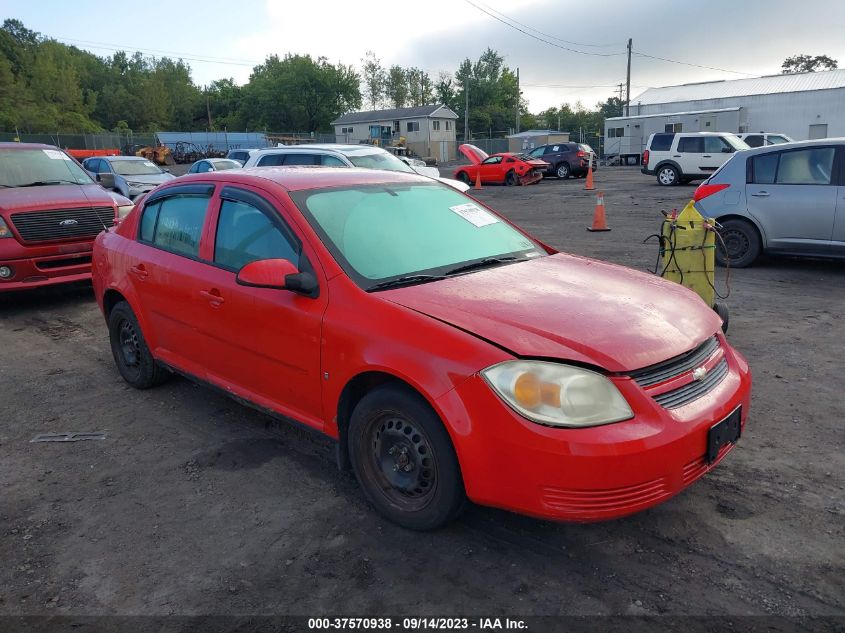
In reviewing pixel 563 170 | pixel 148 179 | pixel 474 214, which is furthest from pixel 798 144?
pixel 563 170

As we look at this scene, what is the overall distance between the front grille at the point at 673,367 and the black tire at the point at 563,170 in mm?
27990

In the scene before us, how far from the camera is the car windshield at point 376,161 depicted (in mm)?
12236

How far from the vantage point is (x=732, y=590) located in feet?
8.35

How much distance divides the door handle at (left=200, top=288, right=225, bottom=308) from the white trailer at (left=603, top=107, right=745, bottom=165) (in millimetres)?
39643

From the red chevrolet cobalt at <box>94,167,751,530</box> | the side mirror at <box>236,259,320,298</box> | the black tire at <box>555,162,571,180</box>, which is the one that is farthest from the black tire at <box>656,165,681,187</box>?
the side mirror at <box>236,259,320,298</box>

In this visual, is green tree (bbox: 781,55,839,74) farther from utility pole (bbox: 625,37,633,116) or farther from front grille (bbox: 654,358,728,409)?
front grille (bbox: 654,358,728,409)

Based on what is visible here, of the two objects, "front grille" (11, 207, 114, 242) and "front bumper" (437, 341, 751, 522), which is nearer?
"front bumper" (437, 341, 751, 522)

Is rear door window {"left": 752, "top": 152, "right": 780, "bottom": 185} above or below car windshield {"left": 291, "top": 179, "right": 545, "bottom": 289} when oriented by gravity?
above

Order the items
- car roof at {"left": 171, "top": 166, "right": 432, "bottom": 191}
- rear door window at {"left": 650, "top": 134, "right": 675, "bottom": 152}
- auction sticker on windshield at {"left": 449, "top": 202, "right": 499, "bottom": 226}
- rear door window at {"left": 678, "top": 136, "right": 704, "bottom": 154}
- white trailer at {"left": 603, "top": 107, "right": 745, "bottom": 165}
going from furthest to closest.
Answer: white trailer at {"left": 603, "top": 107, "right": 745, "bottom": 165}
rear door window at {"left": 650, "top": 134, "right": 675, "bottom": 152}
rear door window at {"left": 678, "top": 136, "right": 704, "bottom": 154}
auction sticker on windshield at {"left": 449, "top": 202, "right": 499, "bottom": 226}
car roof at {"left": 171, "top": 166, "right": 432, "bottom": 191}

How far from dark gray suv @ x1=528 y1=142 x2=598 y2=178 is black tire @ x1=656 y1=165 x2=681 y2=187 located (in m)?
5.71

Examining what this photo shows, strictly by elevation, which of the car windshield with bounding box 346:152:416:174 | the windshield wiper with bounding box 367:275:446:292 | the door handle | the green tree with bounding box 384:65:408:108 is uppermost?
the green tree with bounding box 384:65:408:108

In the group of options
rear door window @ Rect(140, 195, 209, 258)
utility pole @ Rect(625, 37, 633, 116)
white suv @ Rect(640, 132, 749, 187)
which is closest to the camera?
rear door window @ Rect(140, 195, 209, 258)

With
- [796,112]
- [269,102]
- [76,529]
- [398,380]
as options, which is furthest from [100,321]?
[269,102]

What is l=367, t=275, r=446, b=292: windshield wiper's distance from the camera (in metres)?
3.18
